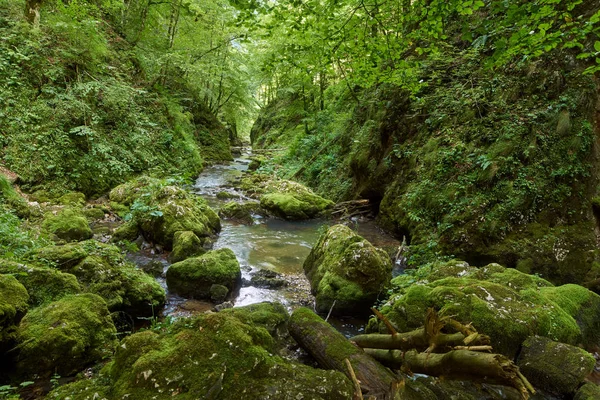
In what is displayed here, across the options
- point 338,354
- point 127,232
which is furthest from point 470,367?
point 127,232

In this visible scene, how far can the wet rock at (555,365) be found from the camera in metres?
3.85

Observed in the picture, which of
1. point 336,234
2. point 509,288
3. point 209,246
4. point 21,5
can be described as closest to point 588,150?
point 509,288

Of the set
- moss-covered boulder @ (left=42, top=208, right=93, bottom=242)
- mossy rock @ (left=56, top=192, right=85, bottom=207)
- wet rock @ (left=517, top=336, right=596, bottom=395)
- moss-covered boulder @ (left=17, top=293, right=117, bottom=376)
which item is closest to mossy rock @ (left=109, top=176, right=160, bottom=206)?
mossy rock @ (left=56, top=192, right=85, bottom=207)

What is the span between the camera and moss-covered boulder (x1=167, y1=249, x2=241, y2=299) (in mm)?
6191

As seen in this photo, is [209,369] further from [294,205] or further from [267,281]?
[294,205]

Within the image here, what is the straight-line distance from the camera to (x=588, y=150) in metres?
7.08

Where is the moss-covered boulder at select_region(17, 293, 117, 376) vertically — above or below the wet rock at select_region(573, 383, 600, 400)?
above

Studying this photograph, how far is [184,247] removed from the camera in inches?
295

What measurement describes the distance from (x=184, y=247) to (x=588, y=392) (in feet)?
23.1

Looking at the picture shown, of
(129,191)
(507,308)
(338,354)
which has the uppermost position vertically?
(129,191)

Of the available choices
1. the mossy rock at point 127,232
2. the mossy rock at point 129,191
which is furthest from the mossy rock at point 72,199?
the mossy rock at point 127,232

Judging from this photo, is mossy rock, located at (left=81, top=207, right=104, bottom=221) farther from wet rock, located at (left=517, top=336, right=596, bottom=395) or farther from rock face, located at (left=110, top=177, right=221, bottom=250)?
wet rock, located at (left=517, top=336, right=596, bottom=395)

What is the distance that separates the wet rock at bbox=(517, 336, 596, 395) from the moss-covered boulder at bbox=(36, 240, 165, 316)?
505 centimetres

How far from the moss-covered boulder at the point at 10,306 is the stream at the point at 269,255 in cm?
206
